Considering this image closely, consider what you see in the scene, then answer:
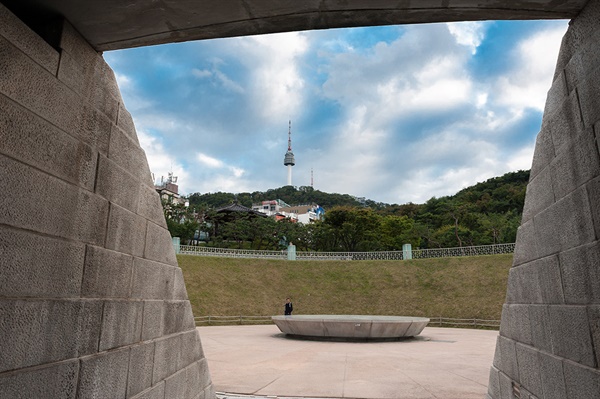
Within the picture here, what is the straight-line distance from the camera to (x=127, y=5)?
2.78 metres

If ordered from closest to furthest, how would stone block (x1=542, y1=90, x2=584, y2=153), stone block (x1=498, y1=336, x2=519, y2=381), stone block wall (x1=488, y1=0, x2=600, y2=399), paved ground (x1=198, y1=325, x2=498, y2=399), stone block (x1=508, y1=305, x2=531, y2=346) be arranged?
1. stone block wall (x1=488, y1=0, x2=600, y2=399)
2. stone block (x1=542, y1=90, x2=584, y2=153)
3. stone block (x1=508, y1=305, x2=531, y2=346)
4. stone block (x1=498, y1=336, x2=519, y2=381)
5. paved ground (x1=198, y1=325, x2=498, y2=399)

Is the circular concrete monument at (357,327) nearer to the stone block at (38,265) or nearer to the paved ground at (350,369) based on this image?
the paved ground at (350,369)

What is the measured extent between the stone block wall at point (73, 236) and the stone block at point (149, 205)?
2cm

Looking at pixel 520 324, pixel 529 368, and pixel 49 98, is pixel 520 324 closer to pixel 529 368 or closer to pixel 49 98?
pixel 529 368

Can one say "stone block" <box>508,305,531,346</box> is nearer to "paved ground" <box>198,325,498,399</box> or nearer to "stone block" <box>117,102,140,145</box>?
"paved ground" <box>198,325,498,399</box>

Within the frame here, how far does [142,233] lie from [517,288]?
402 centimetres

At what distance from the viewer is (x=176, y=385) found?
13.3ft

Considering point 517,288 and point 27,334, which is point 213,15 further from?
point 517,288

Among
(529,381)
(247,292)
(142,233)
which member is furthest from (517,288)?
(247,292)

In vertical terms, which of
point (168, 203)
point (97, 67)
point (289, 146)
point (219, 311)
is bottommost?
point (219, 311)

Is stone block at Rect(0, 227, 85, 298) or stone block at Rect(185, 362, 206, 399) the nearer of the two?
stone block at Rect(0, 227, 85, 298)

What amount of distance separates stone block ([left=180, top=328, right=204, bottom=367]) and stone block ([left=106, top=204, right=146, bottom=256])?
1412 mm

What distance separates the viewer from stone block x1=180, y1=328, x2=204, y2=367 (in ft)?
14.1

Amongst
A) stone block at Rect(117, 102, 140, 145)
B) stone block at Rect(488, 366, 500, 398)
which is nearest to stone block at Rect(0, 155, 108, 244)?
stone block at Rect(117, 102, 140, 145)
